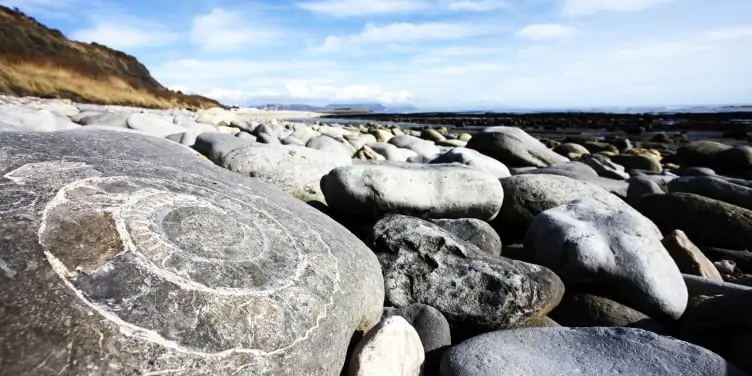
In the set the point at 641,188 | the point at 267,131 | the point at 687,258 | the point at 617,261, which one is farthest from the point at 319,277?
the point at 267,131

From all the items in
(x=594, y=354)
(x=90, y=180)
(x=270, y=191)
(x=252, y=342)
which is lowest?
(x=594, y=354)

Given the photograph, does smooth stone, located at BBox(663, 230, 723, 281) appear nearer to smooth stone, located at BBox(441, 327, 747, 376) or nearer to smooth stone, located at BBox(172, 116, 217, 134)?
smooth stone, located at BBox(441, 327, 747, 376)

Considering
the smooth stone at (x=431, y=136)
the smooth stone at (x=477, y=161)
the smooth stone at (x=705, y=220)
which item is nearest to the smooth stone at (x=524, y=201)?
the smooth stone at (x=705, y=220)

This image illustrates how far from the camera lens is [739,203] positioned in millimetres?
5051

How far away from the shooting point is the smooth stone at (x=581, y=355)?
1915 mm

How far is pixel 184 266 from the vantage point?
1544 millimetres

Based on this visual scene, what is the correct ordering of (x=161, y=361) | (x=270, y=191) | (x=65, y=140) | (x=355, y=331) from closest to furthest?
(x=161, y=361) → (x=355, y=331) → (x=65, y=140) → (x=270, y=191)

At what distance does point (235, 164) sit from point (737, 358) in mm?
3388

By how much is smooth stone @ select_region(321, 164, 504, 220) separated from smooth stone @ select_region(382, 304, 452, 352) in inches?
42.8

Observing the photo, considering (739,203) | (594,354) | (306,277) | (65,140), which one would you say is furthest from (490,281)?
(739,203)

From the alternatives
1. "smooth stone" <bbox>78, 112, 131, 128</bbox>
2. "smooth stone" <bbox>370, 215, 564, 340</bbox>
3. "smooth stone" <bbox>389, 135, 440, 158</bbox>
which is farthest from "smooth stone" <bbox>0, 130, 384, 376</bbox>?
"smooth stone" <bbox>389, 135, 440, 158</bbox>

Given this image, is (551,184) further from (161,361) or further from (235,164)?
(161,361)

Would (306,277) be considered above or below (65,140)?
below

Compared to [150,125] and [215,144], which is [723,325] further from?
[150,125]
